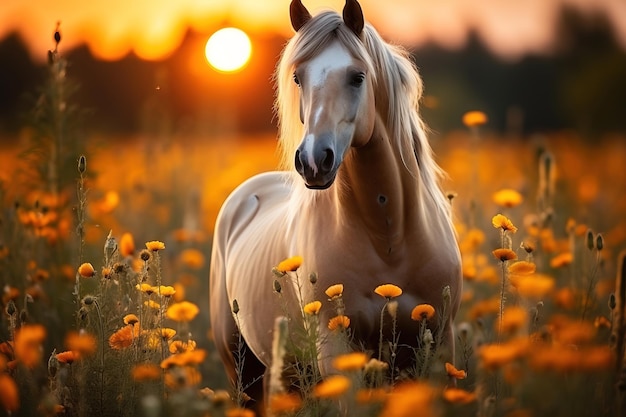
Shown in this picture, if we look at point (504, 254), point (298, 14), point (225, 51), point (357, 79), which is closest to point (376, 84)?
point (357, 79)

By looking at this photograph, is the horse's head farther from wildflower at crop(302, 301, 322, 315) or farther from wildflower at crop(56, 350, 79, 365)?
wildflower at crop(56, 350, 79, 365)

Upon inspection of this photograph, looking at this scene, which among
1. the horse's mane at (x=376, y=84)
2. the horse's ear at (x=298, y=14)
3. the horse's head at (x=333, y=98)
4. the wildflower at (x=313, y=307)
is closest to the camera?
the wildflower at (x=313, y=307)

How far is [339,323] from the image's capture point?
3.21 meters

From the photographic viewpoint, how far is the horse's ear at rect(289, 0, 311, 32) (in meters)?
3.84

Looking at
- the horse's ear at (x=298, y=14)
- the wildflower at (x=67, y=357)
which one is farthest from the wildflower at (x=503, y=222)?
the wildflower at (x=67, y=357)

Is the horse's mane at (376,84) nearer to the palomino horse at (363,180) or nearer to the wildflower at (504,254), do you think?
the palomino horse at (363,180)

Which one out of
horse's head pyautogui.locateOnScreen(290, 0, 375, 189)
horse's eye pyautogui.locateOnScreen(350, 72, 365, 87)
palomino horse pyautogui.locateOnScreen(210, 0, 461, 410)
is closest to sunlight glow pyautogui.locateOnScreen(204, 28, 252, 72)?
palomino horse pyautogui.locateOnScreen(210, 0, 461, 410)

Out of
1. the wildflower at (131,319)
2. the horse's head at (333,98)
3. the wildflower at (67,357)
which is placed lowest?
the wildflower at (67,357)

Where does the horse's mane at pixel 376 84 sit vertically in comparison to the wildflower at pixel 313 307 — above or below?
above

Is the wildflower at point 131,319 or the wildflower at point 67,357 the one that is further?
the wildflower at point 131,319

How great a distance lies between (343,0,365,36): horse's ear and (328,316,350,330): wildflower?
1304 mm

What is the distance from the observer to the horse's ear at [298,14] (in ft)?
12.6

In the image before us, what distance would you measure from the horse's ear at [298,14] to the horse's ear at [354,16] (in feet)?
1.00

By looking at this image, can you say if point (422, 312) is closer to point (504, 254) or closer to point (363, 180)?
point (504, 254)
